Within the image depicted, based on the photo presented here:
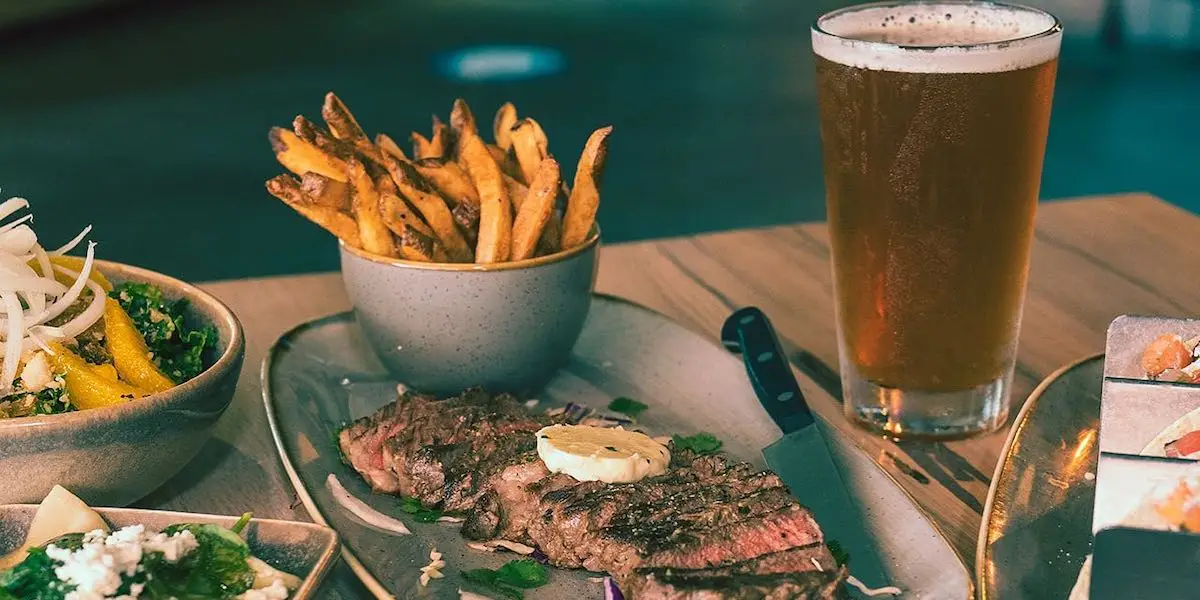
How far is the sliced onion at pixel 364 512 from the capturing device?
1573 millimetres

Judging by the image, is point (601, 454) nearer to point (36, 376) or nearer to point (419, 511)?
point (419, 511)

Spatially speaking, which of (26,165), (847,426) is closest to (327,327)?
(847,426)

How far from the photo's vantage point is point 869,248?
1.82 meters

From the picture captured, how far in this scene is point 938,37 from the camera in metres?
1.90

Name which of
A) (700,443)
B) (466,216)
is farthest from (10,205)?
(700,443)

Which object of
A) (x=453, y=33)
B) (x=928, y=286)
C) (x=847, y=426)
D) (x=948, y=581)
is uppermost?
(x=928, y=286)

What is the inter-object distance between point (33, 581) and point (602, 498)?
0.62 m

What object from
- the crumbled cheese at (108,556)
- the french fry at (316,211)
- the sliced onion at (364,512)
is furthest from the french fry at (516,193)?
the crumbled cheese at (108,556)

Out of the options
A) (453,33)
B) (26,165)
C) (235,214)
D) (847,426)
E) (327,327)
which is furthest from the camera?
(453,33)

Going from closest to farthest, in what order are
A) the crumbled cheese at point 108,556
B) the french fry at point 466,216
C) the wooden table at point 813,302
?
the crumbled cheese at point 108,556, the wooden table at point 813,302, the french fry at point 466,216

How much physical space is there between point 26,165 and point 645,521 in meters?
7.64

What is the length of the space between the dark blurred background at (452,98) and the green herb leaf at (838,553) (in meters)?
5.02

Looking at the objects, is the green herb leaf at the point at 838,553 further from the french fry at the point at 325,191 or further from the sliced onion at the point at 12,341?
the sliced onion at the point at 12,341

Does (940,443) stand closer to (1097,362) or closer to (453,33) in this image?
(1097,362)
